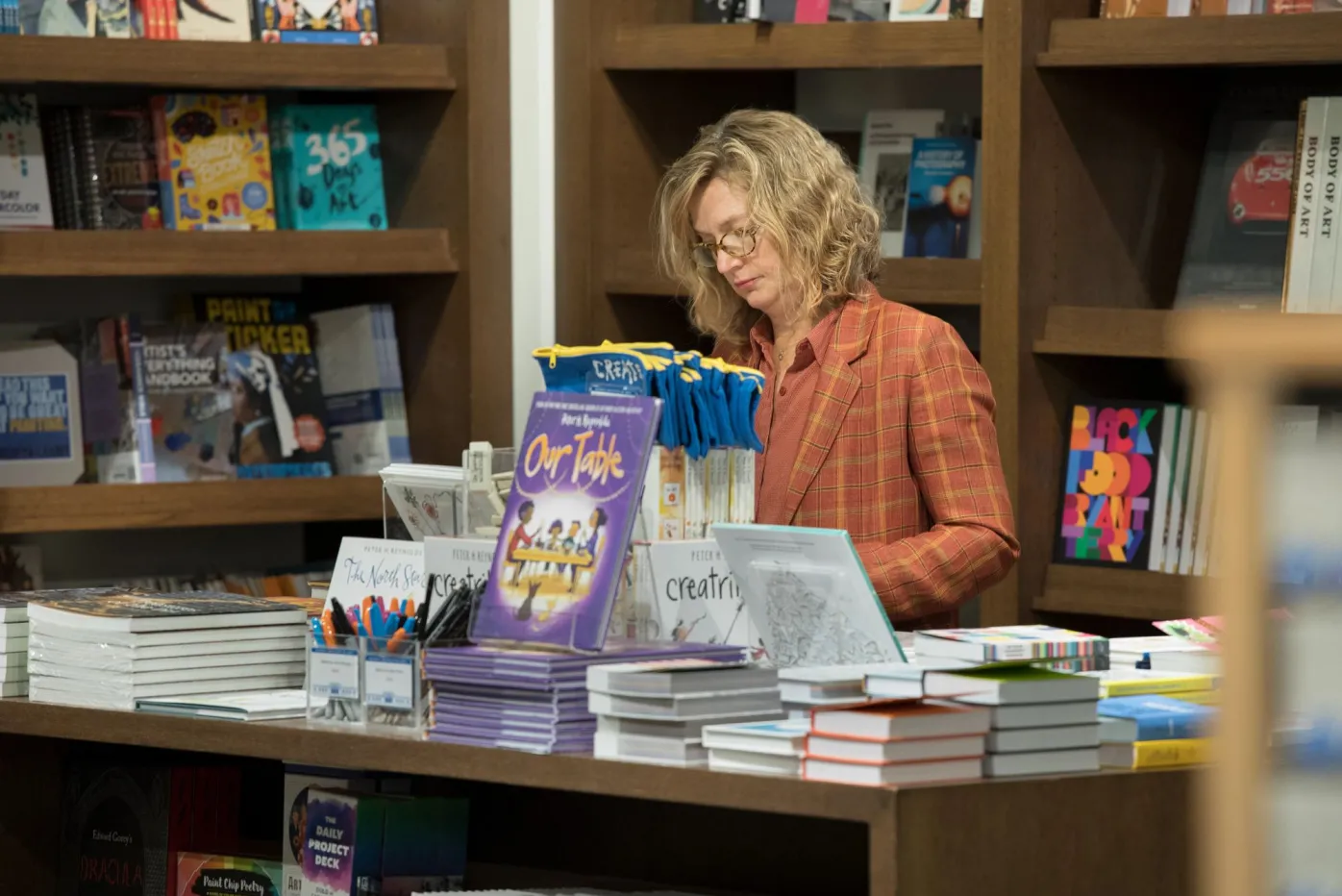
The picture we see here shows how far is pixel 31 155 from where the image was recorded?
135 inches

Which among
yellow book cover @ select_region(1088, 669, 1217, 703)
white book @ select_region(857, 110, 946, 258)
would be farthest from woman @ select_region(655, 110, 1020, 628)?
white book @ select_region(857, 110, 946, 258)

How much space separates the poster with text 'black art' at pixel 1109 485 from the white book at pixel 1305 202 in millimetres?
304

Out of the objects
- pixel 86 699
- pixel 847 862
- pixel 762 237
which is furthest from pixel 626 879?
pixel 762 237

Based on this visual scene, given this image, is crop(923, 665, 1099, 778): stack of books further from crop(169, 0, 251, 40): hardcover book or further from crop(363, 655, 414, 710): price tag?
crop(169, 0, 251, 40): hardcover book

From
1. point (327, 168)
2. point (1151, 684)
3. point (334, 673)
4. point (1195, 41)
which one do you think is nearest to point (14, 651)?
point (334, 673)

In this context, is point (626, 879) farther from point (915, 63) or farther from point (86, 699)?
point (915, 63)

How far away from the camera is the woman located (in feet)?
8.13

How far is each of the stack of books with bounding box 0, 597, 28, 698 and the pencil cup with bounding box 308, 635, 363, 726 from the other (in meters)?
0.44

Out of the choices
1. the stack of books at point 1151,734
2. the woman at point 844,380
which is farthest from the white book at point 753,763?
the woman at point 844,380

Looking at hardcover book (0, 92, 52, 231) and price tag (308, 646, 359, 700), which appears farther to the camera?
hardcover book (0, 92, 52, 231)

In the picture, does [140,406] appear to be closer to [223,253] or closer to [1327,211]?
[223,253]

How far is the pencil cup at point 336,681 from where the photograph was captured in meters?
1.90

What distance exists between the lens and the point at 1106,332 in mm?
3182

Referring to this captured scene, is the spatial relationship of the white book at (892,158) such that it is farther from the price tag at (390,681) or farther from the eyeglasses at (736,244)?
the price tag at (390,681)
